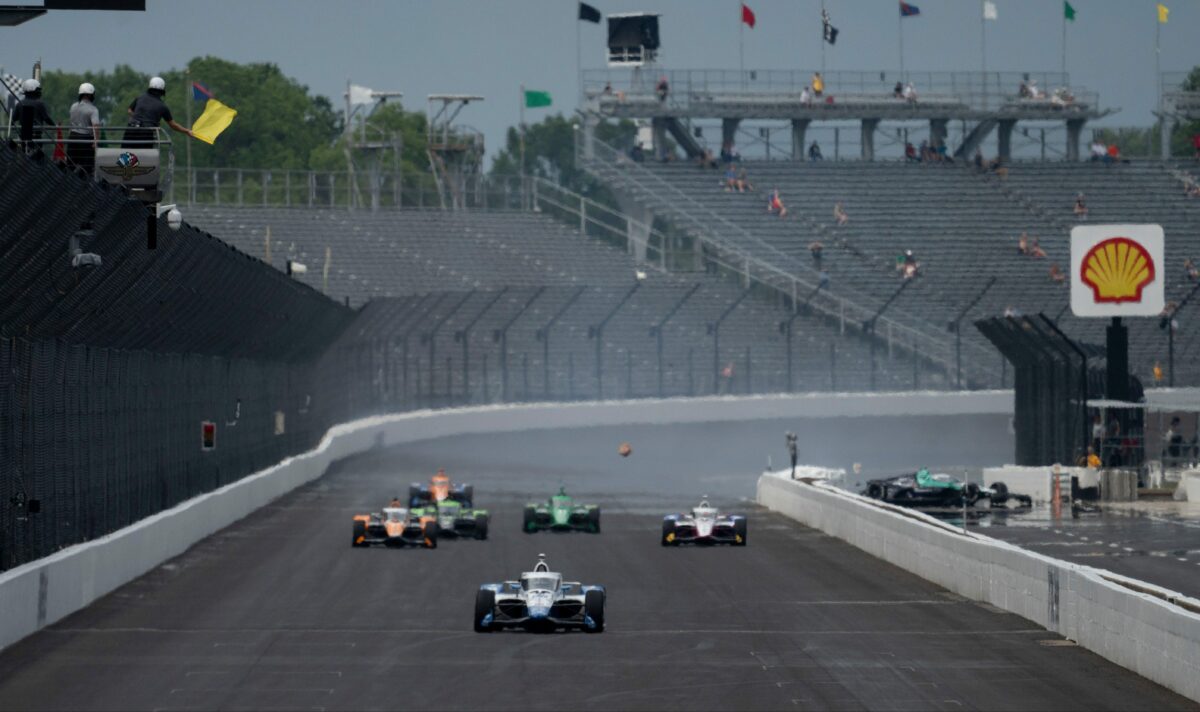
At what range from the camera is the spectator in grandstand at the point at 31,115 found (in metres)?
20.5

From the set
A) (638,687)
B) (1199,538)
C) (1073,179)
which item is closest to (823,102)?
(1073,179)

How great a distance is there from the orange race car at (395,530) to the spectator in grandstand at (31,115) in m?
9.48

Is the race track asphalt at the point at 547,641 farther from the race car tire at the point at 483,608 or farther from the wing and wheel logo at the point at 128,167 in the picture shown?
the wing and wheel logo at the point at 128,167

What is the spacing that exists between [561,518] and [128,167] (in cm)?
1186

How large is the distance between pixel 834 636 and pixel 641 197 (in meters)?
62.1

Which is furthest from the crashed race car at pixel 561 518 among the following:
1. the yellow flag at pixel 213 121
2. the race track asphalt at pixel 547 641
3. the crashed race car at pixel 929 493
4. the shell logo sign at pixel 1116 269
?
the shell logo sign at pixel 1116 269

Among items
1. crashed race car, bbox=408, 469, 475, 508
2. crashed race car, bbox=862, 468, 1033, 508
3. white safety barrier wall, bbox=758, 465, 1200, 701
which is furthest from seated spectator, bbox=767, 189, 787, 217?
white safety barrier wall, bbox=758, 465, 1200, 701

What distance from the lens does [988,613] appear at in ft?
74.3

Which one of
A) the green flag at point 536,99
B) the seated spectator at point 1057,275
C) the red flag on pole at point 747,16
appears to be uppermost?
the red flag on pole at point 747,16

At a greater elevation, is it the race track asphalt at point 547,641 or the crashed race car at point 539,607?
the crashed race car at point 539,607

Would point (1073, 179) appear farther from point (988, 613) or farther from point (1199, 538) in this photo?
point (988, 613)

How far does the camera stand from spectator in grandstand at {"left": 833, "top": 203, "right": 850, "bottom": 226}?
81812 mm

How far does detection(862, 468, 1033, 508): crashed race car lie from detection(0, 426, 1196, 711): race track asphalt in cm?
780

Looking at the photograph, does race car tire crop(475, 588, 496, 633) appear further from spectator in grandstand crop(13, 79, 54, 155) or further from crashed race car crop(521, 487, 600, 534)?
crashed race car crop(521, 487, 600, 534)
